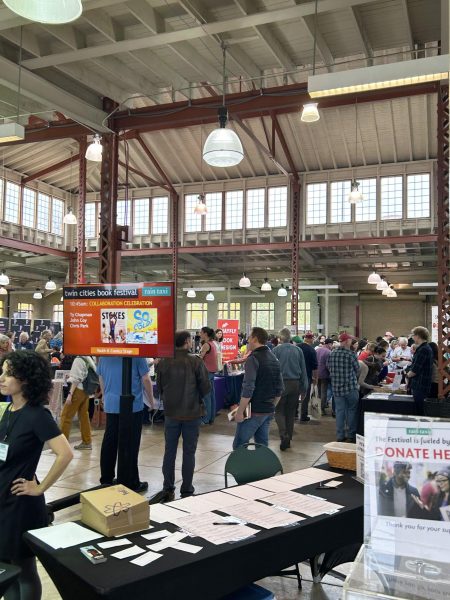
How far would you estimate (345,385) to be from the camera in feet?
24.7

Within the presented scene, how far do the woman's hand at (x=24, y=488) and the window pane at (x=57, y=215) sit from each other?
66.8ft

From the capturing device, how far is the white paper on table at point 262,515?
2.62 m

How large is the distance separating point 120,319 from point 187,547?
232 centimetres

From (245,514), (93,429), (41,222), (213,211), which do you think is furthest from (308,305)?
(245,514)

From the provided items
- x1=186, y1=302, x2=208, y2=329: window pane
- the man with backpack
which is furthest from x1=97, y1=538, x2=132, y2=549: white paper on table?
x1=186, y1=302, x2=208, y2=329: window pane

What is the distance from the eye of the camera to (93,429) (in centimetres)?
905

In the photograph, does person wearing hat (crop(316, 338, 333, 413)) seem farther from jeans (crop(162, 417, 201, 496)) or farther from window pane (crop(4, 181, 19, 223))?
window pane (crop(4, 181, 19, 223))

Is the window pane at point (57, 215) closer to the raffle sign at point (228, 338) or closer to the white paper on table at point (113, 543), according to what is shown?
the raffle sign at point (228, 338)

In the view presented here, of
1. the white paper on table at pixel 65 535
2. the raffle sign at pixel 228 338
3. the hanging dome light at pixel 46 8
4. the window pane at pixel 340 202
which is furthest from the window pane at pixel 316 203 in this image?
the white paper on table at pixel 65 535

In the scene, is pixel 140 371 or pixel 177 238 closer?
pixel 140 371

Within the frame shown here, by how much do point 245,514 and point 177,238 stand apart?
694 inches

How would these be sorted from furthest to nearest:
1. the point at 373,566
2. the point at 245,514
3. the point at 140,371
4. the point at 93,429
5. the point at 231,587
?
1. the point at 93,429
2. the point at 140,371
3. the point at 245,514
4. the point at 231,587
5. the point at 373,566

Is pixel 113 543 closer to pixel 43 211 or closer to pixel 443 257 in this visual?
pixel 443 257

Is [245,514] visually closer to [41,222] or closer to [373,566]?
[373,566]
